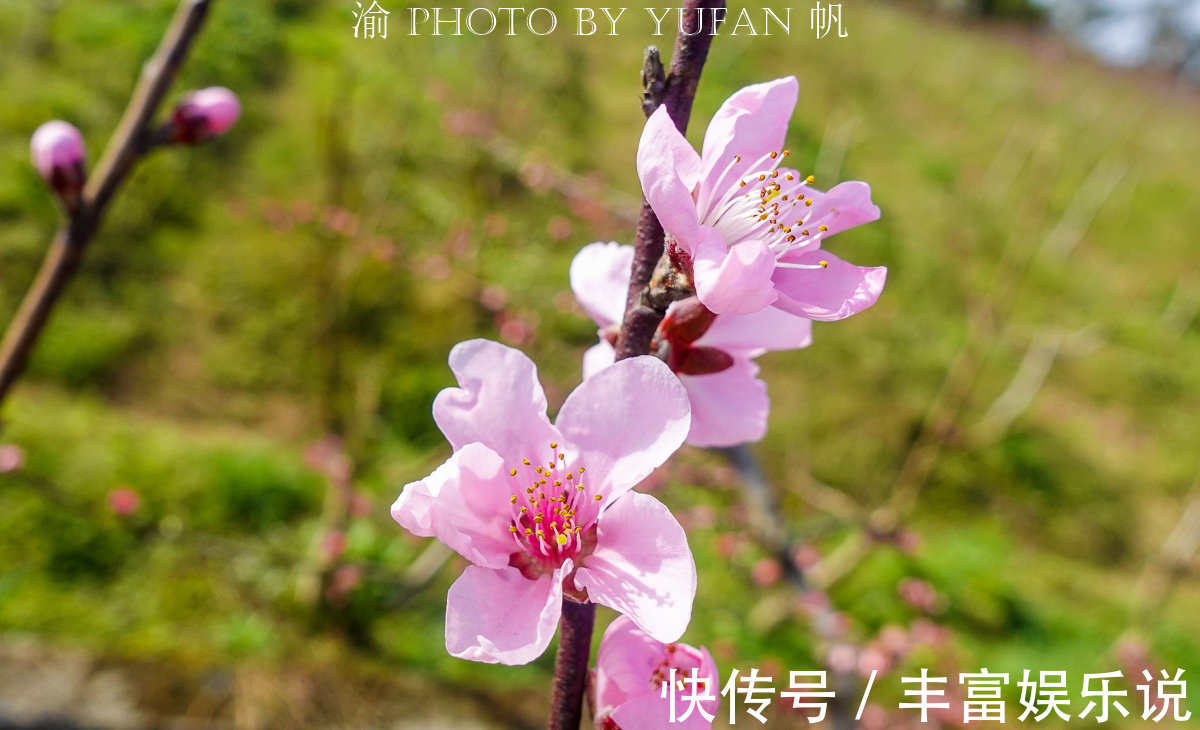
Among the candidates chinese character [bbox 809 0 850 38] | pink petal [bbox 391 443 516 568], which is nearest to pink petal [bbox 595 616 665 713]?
pink petal [bbox 391 443 516 568]

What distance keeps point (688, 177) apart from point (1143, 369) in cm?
531

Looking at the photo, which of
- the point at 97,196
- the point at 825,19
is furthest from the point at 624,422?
the point at 825,19

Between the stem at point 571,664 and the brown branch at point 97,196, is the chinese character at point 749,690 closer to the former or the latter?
the stem at point 571,664

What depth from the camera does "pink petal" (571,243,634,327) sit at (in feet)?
2.04

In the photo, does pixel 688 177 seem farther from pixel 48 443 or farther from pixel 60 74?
pixel 60 74

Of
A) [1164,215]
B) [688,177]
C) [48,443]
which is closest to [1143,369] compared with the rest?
[1164,215]

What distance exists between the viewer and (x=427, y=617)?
7.68ft

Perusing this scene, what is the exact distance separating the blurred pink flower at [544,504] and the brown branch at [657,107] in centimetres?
4

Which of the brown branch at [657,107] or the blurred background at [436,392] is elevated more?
the brown branch at [657,107]

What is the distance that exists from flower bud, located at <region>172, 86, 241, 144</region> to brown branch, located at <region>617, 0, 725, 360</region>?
2.45 ft

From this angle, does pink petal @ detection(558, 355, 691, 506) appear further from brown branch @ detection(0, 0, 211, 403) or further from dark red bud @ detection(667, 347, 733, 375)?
brown branch @ detection(0, 0, 211, 403)

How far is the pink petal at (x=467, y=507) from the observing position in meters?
0.45

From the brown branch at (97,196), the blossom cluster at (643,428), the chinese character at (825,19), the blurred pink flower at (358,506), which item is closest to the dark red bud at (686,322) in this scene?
the blossom cluster at (643,428)

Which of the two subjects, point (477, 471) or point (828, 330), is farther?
point (828, 330)
